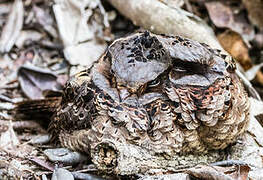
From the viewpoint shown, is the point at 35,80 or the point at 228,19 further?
the point at 228,19

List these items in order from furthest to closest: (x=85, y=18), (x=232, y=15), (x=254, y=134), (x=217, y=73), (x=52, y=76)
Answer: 1. (x=232, y=15)
2. (x=85, y=18)
3. (x=52, y=76)
4. (x=254, y=134)
5. (x=217, y=73)

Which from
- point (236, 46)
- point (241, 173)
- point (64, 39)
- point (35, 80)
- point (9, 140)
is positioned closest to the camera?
point (241, 173)

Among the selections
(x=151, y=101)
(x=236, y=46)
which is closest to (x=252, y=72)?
(x=236, y=46)

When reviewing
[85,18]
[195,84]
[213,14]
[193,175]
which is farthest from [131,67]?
[213,14]

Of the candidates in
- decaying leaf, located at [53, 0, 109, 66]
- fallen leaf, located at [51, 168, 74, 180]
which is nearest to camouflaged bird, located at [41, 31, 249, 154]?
fallen leaf, located at [51, 168, 74, 180]

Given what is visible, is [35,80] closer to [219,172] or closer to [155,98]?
[155,98]

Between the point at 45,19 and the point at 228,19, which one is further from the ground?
the point at 228,19

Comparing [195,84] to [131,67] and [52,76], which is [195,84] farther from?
[52,76]
